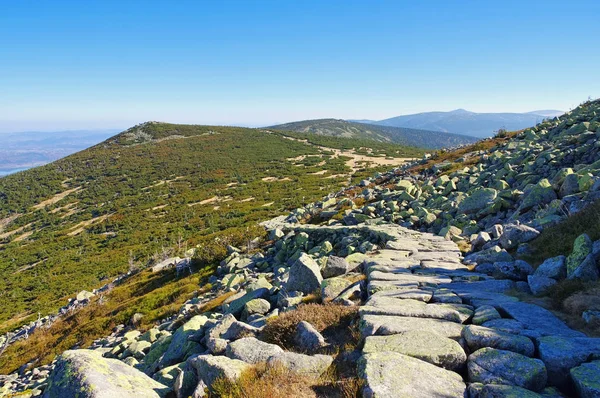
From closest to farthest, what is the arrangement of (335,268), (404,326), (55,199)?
(404,326), (335,268), (55,199)

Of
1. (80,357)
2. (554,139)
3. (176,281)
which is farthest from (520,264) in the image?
(176,281)

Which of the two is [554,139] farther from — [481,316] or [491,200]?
[481,316]

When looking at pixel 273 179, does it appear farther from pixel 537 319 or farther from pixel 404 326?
pixel 537 319

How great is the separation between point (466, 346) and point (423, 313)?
1.21 m

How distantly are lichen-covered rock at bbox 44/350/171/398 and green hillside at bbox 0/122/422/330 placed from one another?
19.0 metres

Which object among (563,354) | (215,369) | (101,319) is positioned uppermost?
(563,354)

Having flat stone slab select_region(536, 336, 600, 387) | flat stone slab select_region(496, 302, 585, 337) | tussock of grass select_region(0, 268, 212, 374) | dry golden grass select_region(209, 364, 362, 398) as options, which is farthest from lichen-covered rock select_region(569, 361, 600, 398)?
tussock of grass select_region(0, 268, 212, 374)

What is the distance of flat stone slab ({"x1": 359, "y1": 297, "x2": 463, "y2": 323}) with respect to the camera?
6.32 metres

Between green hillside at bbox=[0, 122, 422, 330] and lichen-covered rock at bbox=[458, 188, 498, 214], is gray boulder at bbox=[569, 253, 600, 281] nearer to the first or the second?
lichen-covered rock at bbox=[458, 188, 498, 214]

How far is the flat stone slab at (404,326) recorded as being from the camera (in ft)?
18.7

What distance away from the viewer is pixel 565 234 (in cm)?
912

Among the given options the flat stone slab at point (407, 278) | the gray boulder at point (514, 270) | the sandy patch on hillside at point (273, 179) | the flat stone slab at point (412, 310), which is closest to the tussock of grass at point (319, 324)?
the flat stone slab at point (412, 310)

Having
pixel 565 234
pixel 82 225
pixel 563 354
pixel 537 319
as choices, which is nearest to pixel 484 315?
pixel 537 319

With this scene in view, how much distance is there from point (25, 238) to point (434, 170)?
77.3m
